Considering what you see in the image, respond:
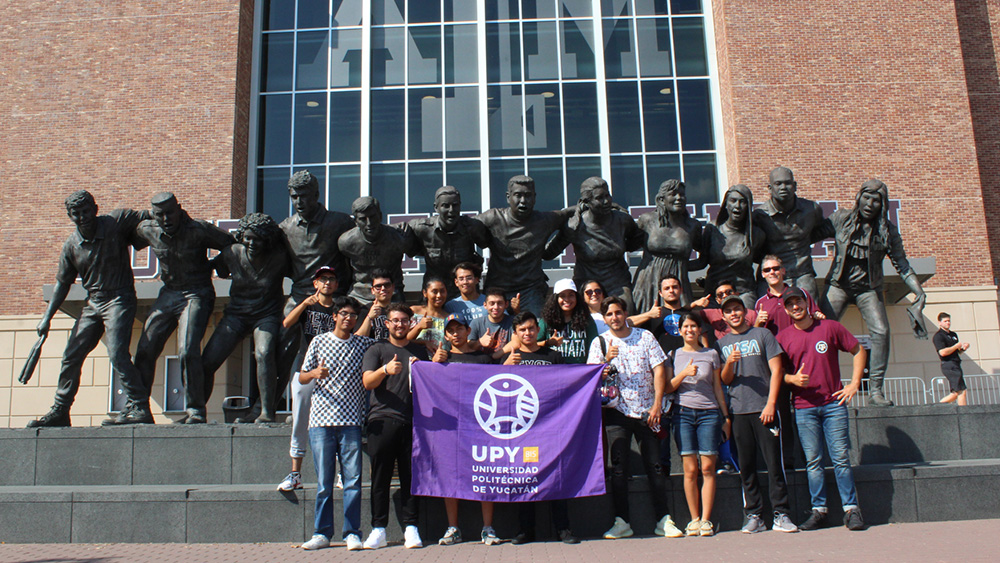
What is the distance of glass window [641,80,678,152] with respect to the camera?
20.1m

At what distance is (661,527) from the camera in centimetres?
640

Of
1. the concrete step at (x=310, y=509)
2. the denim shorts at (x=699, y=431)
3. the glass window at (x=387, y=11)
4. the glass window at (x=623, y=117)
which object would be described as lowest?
the concrete step at (x=310, y=509)

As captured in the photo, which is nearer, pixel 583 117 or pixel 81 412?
pixel 81 412

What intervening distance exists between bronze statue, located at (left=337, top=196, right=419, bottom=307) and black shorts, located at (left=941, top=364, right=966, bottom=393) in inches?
353

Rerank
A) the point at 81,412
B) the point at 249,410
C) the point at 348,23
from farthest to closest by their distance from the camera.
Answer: the point at 348,23 < the point at 81,412 < the point at 249,410

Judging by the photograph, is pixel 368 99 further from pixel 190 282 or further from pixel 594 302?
pixel 594 302

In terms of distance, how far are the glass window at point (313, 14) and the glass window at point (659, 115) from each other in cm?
865

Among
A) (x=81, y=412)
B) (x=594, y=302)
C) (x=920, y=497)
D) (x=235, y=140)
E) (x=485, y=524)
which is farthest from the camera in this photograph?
(x=235, y=140)

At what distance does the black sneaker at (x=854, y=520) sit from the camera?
6.31 m


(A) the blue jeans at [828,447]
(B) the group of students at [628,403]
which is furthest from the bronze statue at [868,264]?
(A) the blue jeans at [828,447]

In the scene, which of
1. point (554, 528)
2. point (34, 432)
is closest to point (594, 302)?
point (554, 528)

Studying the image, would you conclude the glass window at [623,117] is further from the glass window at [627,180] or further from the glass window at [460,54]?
the glass window at [460,54]

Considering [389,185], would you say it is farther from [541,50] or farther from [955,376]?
[955,376]

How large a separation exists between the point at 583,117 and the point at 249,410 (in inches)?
545
